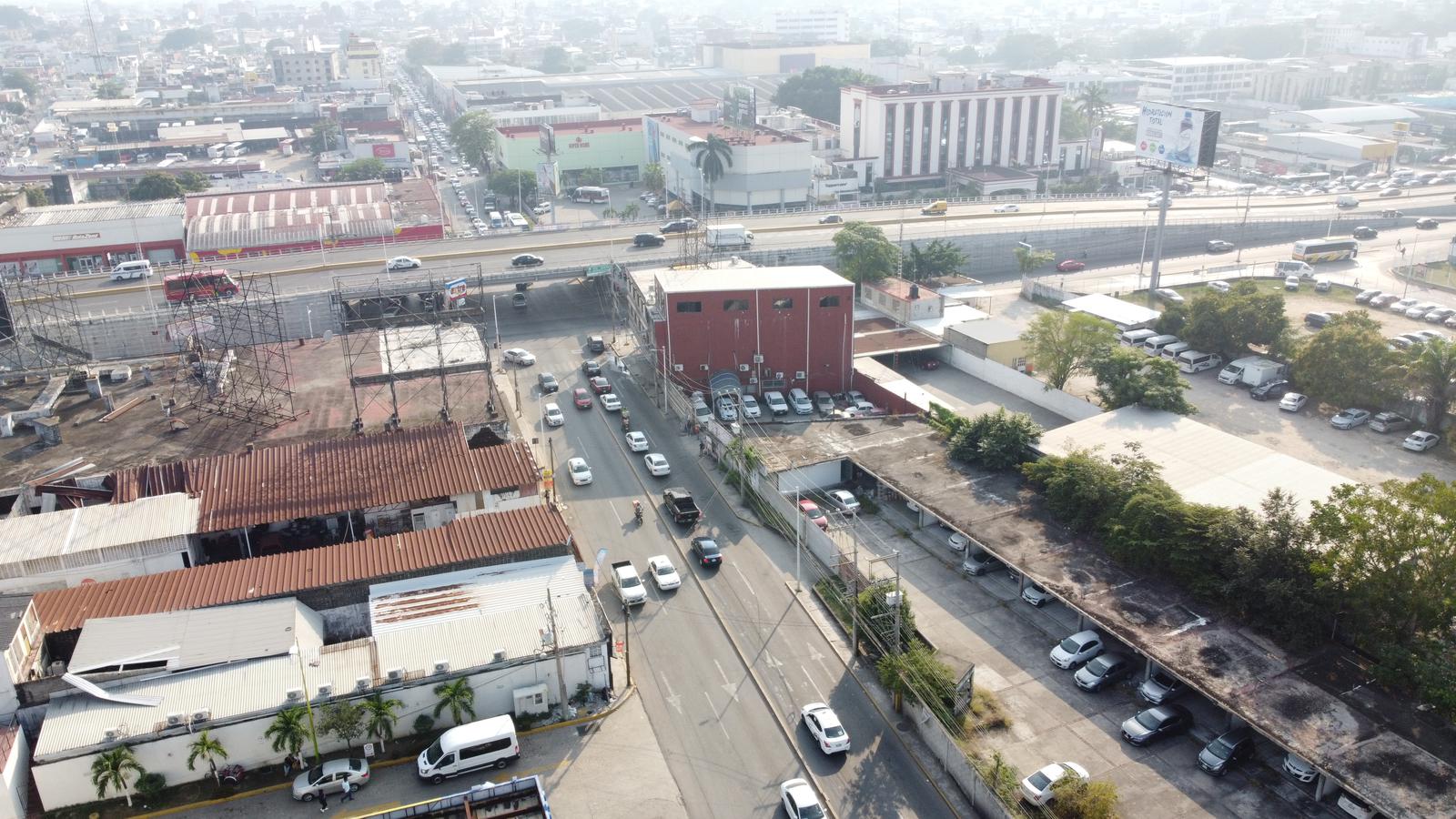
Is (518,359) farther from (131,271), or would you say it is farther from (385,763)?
(385,763)

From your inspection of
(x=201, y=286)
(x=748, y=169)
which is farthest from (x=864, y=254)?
(x=201, y=286)

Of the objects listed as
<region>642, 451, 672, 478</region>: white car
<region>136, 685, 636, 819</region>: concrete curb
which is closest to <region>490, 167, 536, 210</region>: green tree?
<region>642, 451, 672, 478</region>: white car

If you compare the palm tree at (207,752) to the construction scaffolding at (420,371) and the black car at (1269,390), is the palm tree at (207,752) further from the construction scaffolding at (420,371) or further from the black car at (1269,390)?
the black car at (1269,390)

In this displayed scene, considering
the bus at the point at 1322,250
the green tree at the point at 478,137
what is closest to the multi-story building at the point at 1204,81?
the bus at the point at 1322,250

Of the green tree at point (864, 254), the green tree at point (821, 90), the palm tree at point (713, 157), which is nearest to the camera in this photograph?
the green tree at point (864, 254)

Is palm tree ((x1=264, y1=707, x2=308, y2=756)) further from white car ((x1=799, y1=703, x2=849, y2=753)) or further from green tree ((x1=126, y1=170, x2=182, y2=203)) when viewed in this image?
green tree ((x1=126, y1=170, x2=182, y2=203))
